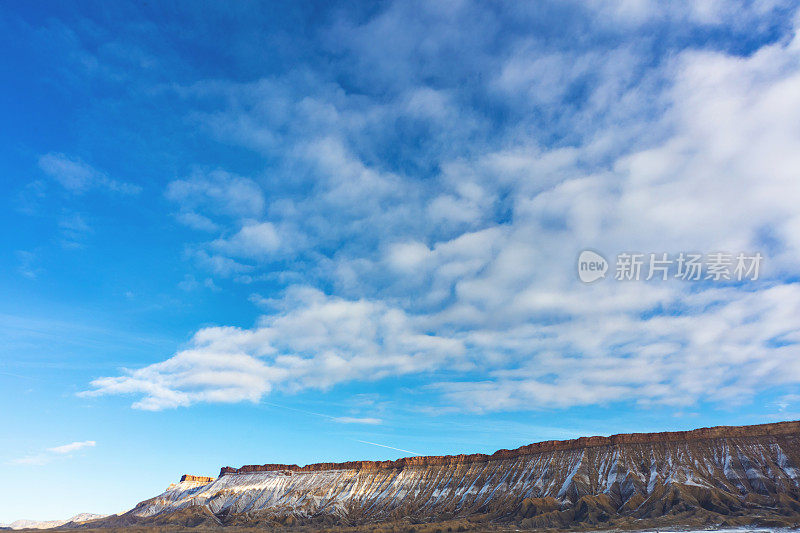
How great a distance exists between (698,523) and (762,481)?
81.1 feet

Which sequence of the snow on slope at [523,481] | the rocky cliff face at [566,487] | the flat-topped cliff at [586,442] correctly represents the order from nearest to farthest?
the rocky cliff face at [566,487] < the snow on slope at [523,481] < the flat-topped cliff at [586,442]

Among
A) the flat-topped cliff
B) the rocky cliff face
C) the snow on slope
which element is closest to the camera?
the rocky cliff face

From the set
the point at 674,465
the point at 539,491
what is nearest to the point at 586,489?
the point at 539,491

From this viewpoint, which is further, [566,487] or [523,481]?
[523,481]

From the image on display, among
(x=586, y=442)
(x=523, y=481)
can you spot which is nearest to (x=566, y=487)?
(x=523, y=481)

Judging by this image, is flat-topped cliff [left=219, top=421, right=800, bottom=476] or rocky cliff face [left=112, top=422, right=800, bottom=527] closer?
rocky cliff face [left=112, top=422, right=800, bottom=527]

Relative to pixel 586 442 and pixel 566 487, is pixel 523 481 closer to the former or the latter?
pixel 566 487

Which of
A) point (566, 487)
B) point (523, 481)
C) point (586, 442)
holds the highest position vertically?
point (586, 442)

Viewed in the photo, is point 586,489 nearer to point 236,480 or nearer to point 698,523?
point 698,523

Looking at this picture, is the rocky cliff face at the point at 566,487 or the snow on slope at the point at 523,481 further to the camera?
the snow on slope at the point at 523,481

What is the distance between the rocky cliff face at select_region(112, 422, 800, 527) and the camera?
318ft

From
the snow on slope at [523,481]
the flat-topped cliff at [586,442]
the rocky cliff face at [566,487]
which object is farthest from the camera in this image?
the flat-topped cliff at [586,442]

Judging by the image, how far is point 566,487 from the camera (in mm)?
118125

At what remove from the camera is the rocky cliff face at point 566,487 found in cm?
9681
